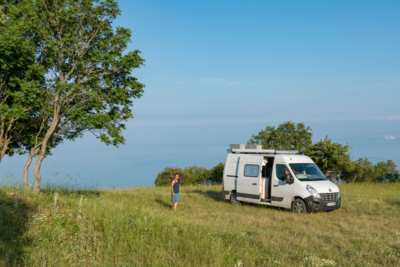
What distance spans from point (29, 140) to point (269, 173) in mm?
14555

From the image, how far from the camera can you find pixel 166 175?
5119 centimetres

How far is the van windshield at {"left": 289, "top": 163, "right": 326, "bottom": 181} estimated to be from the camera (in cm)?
1349

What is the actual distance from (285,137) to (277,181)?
109 ft

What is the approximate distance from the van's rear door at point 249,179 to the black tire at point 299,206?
1.82 m

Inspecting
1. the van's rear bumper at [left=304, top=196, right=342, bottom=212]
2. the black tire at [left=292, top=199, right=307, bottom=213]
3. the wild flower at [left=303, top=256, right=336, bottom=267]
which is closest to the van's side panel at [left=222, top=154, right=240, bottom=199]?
the black tire at [left=292, top=199, right=307, bottom=213]

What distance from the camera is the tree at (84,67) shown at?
15242mm

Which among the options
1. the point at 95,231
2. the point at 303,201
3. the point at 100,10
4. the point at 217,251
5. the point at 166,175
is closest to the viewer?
the point at 217,251

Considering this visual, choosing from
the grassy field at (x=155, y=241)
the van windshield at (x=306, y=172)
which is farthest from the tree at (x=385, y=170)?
the grassy field at (x=155, y=241)

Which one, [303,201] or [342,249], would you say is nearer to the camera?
[342,249]

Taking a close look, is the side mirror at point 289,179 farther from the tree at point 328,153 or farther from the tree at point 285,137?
the tree at point 285,137

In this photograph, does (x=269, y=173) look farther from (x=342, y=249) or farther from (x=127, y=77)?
(x=127, y=77)

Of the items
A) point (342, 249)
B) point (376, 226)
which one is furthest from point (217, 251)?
point (376, 226)

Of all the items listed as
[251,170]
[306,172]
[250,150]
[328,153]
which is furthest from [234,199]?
[328,153]

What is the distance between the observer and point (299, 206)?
1286 cm
